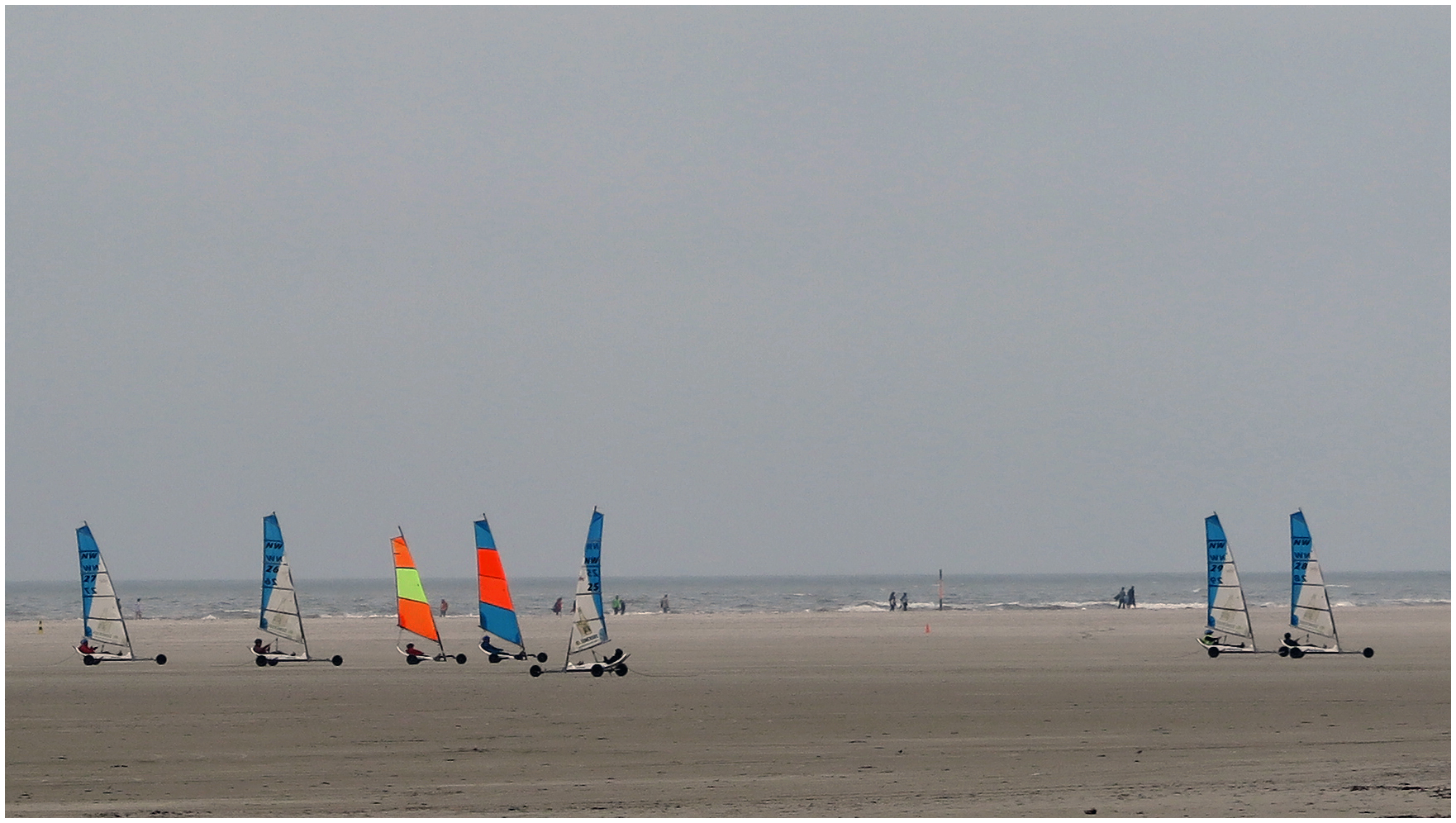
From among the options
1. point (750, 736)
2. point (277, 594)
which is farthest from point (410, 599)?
point (750, 736)

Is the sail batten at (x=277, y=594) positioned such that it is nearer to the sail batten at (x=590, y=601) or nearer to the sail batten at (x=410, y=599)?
the sail batten at (x=410, y=599)

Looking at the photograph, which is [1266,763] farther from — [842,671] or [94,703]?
[94,703]

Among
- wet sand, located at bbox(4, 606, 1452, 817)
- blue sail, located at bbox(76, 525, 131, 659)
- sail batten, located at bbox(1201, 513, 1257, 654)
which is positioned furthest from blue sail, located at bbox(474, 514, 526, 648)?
sail batten, located at bbox(1201, 513, 1257, 654)

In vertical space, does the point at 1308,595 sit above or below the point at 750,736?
above

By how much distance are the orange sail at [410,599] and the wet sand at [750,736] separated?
1035 mm

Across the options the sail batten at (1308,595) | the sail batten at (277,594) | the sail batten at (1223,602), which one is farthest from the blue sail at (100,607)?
the sail batten at (1308,595)

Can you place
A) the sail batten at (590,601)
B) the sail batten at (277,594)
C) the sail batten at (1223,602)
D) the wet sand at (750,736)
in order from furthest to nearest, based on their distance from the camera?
the sail batten at (1223,602) < the sail batten at (277,594) < the sail batten at (590,601) < the wet sand at (750,736)

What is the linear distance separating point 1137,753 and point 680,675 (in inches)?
503

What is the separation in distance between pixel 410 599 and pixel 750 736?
50.6 ft

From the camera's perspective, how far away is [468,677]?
26.9 m

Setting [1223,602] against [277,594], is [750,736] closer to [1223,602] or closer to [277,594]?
[277,594]

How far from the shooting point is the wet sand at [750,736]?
13.2 m

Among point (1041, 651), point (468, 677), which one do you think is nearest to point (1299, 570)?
point (1041, 651)

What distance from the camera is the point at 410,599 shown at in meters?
31.8
